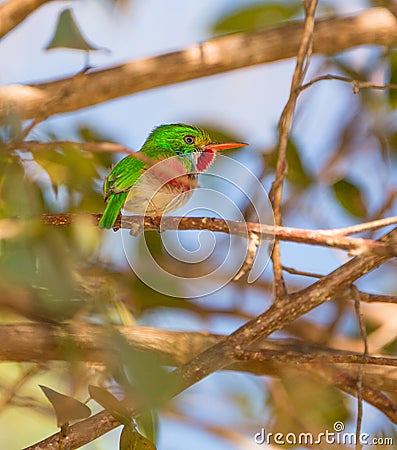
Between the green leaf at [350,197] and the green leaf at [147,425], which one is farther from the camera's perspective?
the green leaf at [350,197]

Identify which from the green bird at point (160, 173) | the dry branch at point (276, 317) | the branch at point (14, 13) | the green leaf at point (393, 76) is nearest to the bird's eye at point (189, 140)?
the green bird at point (160, 173)

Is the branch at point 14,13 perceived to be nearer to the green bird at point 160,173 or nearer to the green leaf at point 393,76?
the green bird at point 160,173

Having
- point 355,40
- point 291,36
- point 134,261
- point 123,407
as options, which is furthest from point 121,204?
point 355,40

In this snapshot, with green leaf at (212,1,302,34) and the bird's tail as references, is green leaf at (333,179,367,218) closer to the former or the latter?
green leaf at (212,1,302,34)

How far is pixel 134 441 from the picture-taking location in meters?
0.94

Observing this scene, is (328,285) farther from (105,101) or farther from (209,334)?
(105,101)

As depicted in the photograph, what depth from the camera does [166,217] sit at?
40.1 inches

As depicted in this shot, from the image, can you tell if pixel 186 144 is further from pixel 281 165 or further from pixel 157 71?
pixel 157 71

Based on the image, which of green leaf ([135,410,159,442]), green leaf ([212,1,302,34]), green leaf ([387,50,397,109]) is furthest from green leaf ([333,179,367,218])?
green leaf ([135,410,159,442])

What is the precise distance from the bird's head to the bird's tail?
13cm

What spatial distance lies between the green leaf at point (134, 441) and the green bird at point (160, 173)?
235mm

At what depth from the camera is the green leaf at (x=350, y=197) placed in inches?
62.1

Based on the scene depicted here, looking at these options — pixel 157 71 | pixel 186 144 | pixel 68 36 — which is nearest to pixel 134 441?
pixel 186 144

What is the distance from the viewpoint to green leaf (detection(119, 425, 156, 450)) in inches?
36.8
